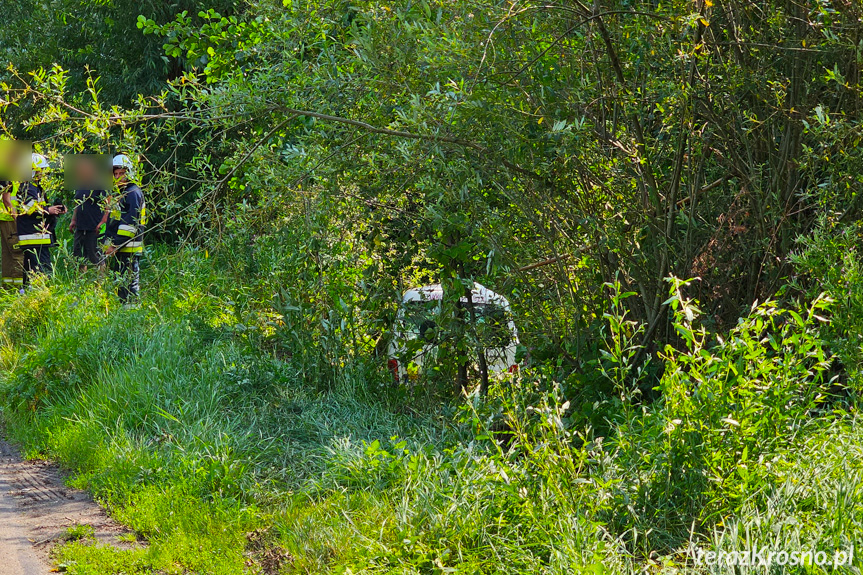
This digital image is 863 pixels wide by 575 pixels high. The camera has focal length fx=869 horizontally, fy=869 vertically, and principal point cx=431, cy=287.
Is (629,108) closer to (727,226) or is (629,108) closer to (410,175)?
(727,226)

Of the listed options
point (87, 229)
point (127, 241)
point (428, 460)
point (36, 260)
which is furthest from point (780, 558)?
point (36, 260)

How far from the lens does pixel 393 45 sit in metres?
5.74

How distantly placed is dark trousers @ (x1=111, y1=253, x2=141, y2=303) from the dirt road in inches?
127

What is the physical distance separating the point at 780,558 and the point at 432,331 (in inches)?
139

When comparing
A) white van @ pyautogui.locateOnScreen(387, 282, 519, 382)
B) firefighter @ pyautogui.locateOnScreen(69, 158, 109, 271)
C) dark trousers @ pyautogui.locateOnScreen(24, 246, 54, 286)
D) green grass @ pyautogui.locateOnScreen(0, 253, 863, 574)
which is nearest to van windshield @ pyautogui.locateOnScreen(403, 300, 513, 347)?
white van @ pyautogui.locateOnScreen(387, 282, 519, 382)

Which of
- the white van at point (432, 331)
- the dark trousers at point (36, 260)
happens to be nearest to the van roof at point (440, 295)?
the white van at point (432, 331)

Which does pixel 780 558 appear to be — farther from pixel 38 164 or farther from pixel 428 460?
pixel 38 164

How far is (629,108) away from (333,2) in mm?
2228

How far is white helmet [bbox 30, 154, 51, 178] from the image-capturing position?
6.03 metres

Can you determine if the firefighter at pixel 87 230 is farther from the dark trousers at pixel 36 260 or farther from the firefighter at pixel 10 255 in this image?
the firefighter at pixel 10 255

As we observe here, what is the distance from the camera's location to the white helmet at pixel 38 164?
6.03 meters

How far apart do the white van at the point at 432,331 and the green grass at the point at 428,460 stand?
258mm

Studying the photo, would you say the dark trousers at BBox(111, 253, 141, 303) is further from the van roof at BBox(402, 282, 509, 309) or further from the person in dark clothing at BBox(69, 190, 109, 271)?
the van roof at BBox(402, 282, 509, 309)

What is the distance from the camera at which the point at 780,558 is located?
3355 millimetres
